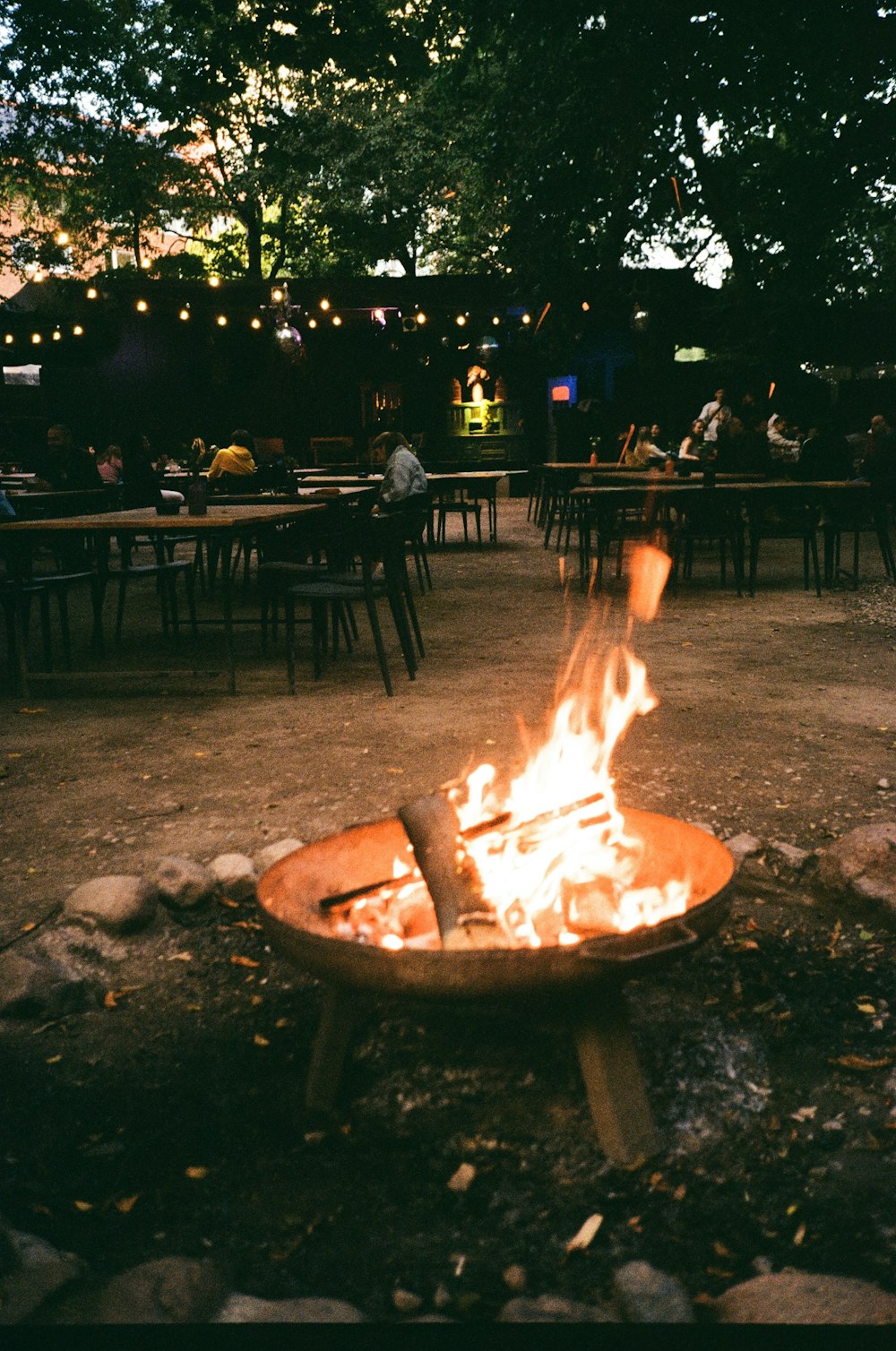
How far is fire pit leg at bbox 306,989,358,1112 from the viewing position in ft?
8.32

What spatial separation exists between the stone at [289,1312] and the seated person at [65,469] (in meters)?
11.3

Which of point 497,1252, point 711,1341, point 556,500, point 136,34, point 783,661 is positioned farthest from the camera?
point 136,34

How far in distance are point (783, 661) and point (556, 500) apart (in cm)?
869

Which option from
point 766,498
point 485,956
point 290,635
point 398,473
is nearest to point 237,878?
point 485,956

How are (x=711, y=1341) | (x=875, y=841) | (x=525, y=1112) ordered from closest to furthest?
(x=711, y=1341) → (x=525, y=1112) → (x=875, y=841)

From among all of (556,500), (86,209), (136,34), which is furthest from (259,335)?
(556,500)

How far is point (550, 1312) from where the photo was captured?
6.02ft

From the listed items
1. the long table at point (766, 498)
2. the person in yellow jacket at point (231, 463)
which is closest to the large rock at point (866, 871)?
the long table at point (766, 498)

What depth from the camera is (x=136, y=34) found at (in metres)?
25.4

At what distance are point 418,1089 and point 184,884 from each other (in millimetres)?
1296

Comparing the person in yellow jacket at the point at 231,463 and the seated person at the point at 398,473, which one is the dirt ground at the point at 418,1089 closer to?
the seated person at the point at 398,473

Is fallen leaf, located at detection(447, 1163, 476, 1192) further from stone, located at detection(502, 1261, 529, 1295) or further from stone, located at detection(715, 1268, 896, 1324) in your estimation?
stone, located at detection(715, 1268, 896, 1324)

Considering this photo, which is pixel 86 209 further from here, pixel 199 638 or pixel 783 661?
pixel 783 661

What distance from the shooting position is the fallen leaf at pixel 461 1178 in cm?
226
